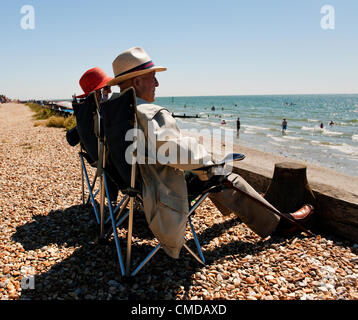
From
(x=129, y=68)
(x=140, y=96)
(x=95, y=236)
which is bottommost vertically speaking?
(x=95, y=236)

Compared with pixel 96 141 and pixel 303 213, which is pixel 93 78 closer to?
pixel 96 141

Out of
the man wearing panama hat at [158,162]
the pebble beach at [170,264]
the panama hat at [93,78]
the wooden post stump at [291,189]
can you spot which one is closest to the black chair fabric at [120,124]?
the man wearing panama hat at [158,162]

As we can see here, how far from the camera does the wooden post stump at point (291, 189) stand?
135 inches

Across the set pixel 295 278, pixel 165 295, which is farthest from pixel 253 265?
pixel 165 295

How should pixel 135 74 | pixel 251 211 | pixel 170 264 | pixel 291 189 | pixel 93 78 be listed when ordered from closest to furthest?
pixel 135 74, pixel 170 264, pixel 251 211, pixel 291 189, pixel 93 78

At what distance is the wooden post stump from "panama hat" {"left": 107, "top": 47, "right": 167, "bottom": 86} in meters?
2.02

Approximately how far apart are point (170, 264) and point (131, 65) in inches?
68.3

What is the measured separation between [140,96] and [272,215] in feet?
5.79

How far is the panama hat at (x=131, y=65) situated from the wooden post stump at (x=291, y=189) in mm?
2021

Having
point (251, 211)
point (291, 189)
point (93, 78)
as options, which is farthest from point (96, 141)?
point (291, 189)

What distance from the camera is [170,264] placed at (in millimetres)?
2650

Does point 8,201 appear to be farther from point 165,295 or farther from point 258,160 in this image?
point 258,160

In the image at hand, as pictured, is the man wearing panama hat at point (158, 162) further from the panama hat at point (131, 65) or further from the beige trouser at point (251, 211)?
the beige trouser at point (251, 211)
